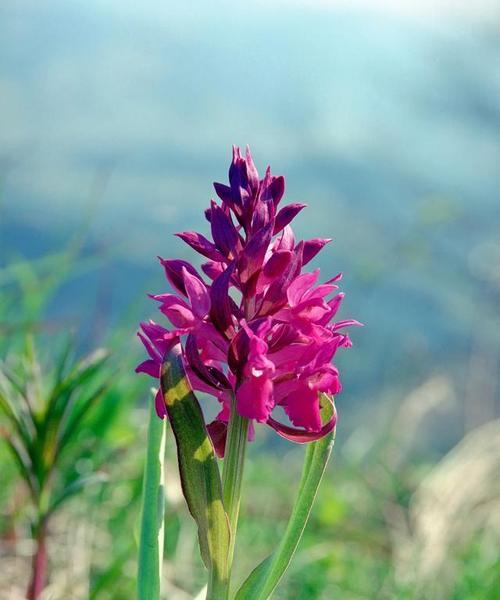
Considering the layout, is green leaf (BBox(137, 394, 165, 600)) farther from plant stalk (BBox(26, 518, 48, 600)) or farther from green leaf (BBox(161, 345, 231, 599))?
plant stalk (BBox(26, 518, 48, 600))

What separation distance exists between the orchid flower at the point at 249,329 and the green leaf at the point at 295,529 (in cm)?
2

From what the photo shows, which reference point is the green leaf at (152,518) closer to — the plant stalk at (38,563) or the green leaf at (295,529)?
the green leaf at (295,529)

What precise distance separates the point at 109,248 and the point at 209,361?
3.72ft

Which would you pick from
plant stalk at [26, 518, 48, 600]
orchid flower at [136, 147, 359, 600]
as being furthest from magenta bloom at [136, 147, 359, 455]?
plant stalk at [26, 518, 48, 600]

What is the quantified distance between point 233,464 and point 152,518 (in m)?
0.13

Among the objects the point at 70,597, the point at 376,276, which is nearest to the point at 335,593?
the point at 70,597

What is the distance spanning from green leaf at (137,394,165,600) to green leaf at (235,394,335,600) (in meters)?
0.11

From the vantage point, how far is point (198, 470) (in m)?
0.96

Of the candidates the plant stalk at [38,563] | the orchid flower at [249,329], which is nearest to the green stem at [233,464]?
the orchid flower at [249,329]

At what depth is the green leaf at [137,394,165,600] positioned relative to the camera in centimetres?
103

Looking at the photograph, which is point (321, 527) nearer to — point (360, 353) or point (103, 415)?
point (103, 415)

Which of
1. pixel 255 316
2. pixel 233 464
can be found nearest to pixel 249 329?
pixel 255 316

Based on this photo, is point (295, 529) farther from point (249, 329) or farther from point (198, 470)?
point (249, 329)

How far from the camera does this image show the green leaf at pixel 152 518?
40.4 inches
